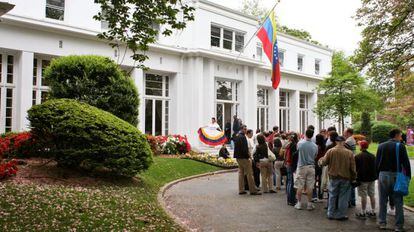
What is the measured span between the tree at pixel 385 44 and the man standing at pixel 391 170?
19.3 feet

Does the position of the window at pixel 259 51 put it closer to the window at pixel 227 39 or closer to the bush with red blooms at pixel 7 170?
the window at pixel 227 39

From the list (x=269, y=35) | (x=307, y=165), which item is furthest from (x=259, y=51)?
(x=307, y=165)

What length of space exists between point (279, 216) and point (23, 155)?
8503mm

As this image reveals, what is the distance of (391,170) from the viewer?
7445 millimetres

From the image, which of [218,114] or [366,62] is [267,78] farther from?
[366,62]

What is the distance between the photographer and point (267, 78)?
1161 inches

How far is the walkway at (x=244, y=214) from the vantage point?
24.9 feet

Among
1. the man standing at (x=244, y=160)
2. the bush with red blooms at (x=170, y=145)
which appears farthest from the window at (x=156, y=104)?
the man standing at (x=244, y=160)

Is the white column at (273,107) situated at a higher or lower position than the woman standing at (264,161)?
higher

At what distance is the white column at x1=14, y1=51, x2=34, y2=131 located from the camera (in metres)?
16.2

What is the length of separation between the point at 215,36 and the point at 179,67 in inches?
139

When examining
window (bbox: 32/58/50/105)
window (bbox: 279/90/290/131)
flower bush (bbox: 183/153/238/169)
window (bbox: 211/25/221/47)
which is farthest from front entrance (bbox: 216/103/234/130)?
window (bbox: 32/58/50/105)

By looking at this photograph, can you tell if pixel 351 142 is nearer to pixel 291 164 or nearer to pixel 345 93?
pixel 291 164

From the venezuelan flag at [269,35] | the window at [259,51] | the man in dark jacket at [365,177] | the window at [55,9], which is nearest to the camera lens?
the man in dark jacket at [365,177]
